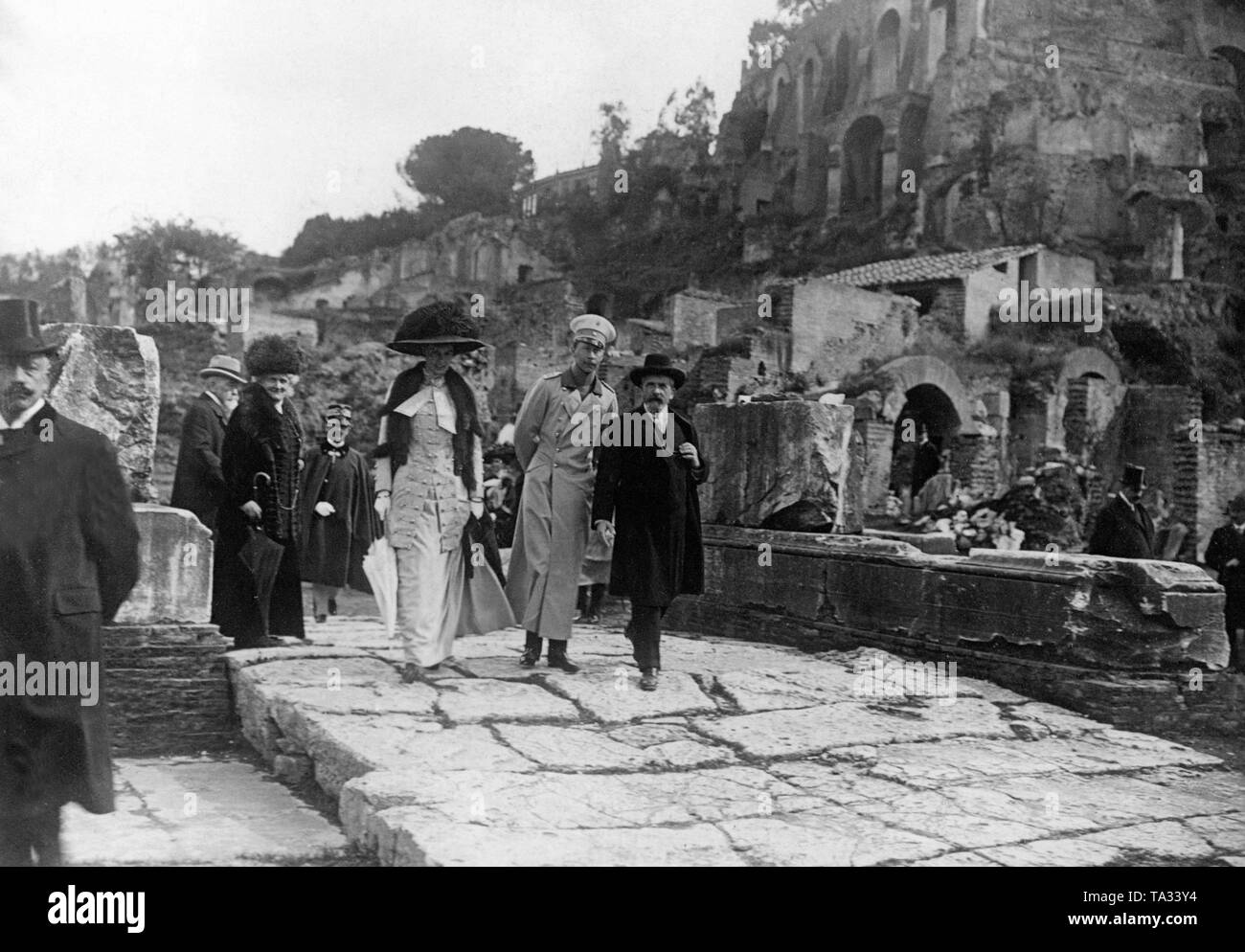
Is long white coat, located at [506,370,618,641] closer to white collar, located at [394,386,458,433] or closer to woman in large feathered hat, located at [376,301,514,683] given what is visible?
woman in large feathered hat, located at [376,301,514,683]

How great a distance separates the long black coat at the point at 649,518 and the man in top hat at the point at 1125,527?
423 centimetres

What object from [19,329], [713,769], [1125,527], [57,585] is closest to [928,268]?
[1125,527]

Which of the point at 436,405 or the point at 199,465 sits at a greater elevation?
the point at 436,405

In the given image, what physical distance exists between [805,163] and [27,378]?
4700cm

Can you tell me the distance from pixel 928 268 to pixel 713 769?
28228 mm

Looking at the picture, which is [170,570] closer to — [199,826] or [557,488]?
[199,826]

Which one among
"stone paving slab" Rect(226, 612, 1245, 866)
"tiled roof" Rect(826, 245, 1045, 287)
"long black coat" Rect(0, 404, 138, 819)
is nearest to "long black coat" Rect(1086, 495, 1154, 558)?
"stone paving slab" Rect(226, 612, 1245, 866)

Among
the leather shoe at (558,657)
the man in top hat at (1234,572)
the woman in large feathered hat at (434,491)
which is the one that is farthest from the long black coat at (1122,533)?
the woman in large feathered hat at (434,491)

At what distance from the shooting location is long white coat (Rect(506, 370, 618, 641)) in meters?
5.52

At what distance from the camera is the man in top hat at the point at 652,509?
5.38 meters

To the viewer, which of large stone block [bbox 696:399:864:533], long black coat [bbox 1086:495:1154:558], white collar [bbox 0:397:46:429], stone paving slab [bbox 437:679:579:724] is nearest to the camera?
white collar [bbox 0:397:46:429]

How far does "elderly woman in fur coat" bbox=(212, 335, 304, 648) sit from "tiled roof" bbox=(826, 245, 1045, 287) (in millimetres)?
24090

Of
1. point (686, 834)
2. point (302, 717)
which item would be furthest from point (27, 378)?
point (686, 834)

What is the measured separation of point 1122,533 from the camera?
28.0 ft
